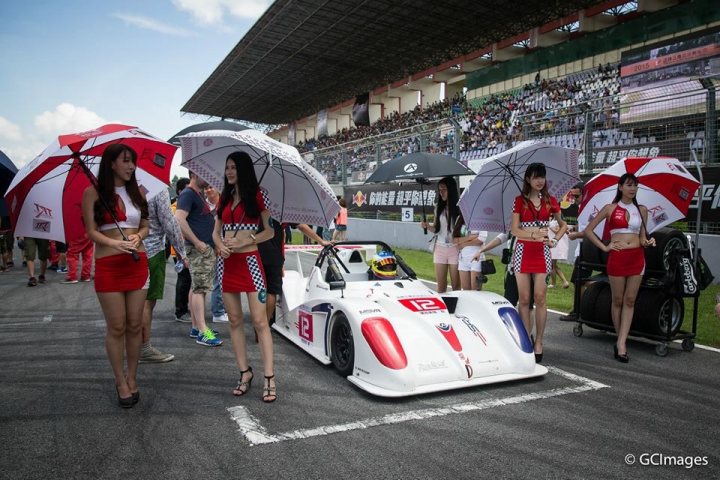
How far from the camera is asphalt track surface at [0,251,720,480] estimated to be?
9.64 ft

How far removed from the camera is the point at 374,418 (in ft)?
11.8

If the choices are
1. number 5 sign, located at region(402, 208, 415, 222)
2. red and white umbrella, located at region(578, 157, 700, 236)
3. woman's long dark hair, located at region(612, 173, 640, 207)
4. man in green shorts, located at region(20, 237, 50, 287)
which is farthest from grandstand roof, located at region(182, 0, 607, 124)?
woman's long dark hair, located at region(612, 173, 640, 207)

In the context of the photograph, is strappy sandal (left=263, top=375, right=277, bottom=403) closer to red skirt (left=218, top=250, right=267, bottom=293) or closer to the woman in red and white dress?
red skirt (left=218, top=250, right=267, bottom=293)

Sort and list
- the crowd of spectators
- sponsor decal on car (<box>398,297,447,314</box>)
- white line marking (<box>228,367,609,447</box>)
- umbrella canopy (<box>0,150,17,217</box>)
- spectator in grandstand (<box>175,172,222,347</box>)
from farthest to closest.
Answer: the crowd of spectators, spectator in grandstand (<box>175,172,222,347</box>), sponsor decal on car (<box>398,297,447,314</box>), umbrella canopy (<box>0,150,17,217</box>), white line marking (<box>228,367,609,447</box>)

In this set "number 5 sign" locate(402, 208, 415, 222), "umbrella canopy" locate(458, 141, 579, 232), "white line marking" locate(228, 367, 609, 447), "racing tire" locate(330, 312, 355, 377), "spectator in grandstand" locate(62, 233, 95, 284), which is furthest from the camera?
"number 5 sign" locate(402, 208, 415, 222)

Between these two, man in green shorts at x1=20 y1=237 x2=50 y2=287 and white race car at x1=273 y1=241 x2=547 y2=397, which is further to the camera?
man in green shorts at x1=20 y1=237 x2=50 y2=287

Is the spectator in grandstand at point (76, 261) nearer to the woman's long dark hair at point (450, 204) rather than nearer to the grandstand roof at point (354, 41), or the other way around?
the woman's long dark hair at point (450, 204)

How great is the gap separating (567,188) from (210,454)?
4.57 metres

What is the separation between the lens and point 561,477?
9.25 ft

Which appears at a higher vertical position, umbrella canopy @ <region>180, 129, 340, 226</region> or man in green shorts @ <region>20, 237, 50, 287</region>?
umbrella canopy @ <region>180, 129, 340, 226</region>

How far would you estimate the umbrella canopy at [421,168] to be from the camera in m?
6.62

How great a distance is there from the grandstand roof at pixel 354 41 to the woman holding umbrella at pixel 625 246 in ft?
73.4

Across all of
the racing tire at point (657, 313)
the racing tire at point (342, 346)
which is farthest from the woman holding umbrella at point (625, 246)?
the racing tire at point (342, 346)

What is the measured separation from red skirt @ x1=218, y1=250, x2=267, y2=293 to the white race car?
842 millimetres
